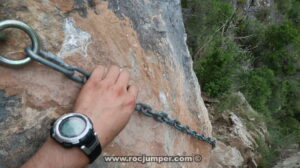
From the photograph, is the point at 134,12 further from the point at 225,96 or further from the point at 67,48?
the point at 225,96

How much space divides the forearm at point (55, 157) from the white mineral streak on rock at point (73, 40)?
1.21ft

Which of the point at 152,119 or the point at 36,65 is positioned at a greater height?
the point at 36,65

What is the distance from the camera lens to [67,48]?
103 centimetres

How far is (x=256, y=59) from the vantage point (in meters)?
11.3

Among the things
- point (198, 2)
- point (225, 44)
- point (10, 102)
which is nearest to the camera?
point (10, 102)

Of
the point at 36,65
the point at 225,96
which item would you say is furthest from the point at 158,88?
the point at 225,96

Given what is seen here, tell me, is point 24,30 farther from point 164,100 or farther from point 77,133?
point 164,100

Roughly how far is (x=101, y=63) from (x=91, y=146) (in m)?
0.40

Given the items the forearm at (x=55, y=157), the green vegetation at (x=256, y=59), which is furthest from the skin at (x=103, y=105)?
the green vegetation at (x=256, y=59)

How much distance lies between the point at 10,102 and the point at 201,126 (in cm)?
120

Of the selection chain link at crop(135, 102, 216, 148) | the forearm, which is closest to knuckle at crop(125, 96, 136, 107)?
chain link at crop(135, 102, 216, 148)

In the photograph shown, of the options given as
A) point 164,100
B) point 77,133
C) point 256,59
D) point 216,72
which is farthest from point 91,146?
point 256,59

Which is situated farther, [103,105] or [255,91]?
[255,91]

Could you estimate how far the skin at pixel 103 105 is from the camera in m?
0.80
